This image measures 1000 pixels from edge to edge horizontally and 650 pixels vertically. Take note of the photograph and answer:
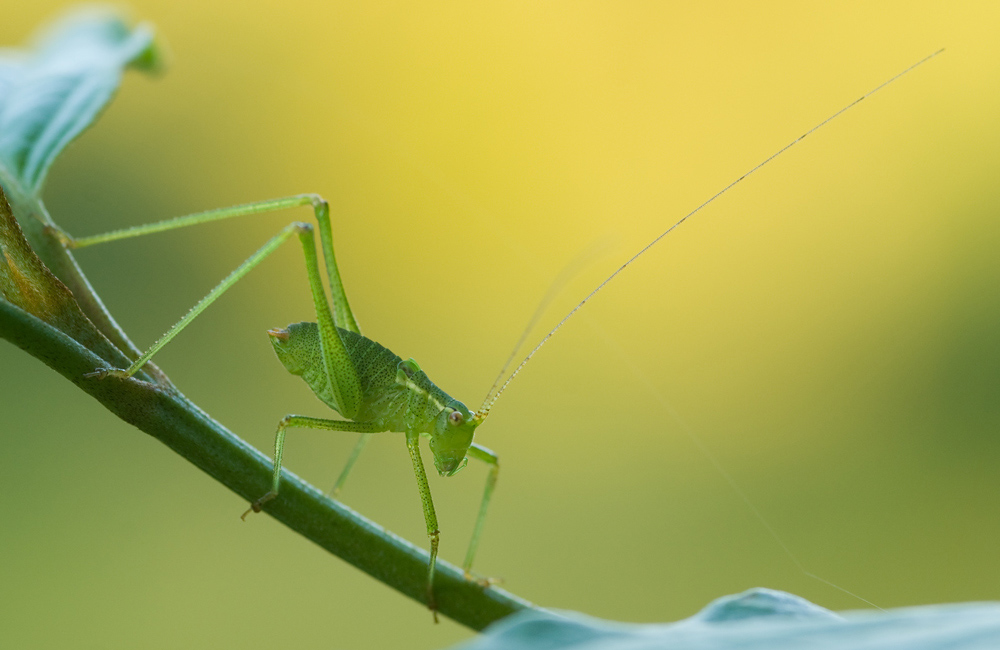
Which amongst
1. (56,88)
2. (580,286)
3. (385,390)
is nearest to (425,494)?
(385,390)

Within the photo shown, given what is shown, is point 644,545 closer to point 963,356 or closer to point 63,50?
point 963,356

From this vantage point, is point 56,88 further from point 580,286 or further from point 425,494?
point 580,286

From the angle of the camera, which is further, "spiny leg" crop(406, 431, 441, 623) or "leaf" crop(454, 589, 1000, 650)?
"spiny leg" crop(406, 431, 441, 623)

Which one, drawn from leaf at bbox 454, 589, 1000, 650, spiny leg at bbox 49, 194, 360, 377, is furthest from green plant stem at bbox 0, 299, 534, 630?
leaf at bbox 454, 589, 1000, 650

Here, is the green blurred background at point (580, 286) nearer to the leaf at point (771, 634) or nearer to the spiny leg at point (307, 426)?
the spiny leg at point (307, 426)

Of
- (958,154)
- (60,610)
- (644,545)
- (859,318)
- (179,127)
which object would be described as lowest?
(60,610)

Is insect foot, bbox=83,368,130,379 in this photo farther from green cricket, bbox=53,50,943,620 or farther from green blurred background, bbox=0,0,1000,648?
green blurred background, bbox=0,0,1000,648

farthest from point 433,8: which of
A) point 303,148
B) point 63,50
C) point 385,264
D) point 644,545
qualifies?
point 63,50
